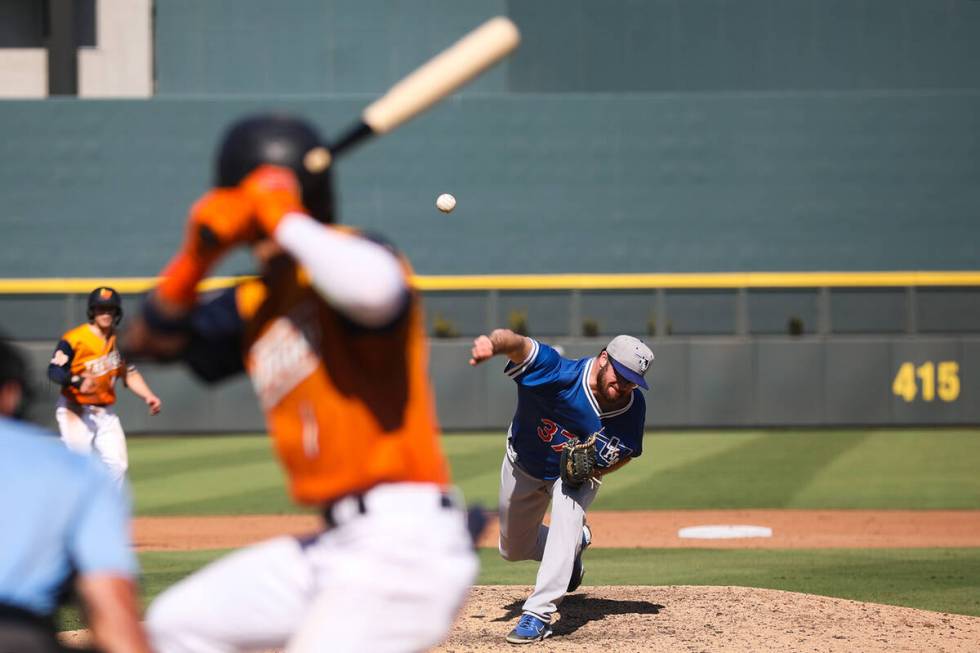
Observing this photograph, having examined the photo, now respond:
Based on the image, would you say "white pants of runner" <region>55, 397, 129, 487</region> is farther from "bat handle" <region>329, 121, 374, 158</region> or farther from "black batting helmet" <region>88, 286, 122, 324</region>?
"bat handle" <region>329, 121, 374, 158</region>

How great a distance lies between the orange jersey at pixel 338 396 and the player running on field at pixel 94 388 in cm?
749

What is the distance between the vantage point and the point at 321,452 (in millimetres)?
3061

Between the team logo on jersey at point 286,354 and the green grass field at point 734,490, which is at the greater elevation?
the team logo on jersey at point 286,354

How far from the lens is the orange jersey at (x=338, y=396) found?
304cm

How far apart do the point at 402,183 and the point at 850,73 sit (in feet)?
27.4

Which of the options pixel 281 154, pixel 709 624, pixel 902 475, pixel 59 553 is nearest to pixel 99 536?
pixel 59 553

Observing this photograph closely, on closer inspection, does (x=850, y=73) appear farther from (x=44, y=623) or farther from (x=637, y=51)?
(x=44, y=623)

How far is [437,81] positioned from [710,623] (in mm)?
4918

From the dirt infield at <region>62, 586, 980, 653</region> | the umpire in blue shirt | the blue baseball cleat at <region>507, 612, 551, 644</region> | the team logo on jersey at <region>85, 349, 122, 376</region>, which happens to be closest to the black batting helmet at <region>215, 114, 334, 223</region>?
the umpire in blue shirt

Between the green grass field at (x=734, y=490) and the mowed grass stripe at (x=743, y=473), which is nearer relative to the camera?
the green grass field at (x=734, y=490)

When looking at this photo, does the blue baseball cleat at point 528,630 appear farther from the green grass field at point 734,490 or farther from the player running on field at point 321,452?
the player running on field at point 321,452

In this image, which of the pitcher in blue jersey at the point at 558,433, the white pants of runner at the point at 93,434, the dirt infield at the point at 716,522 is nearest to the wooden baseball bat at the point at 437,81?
the pitcher in blue jersey at the point at 558,433

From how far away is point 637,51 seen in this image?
2531 centimetres

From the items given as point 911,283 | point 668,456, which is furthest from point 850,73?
point 668,456
